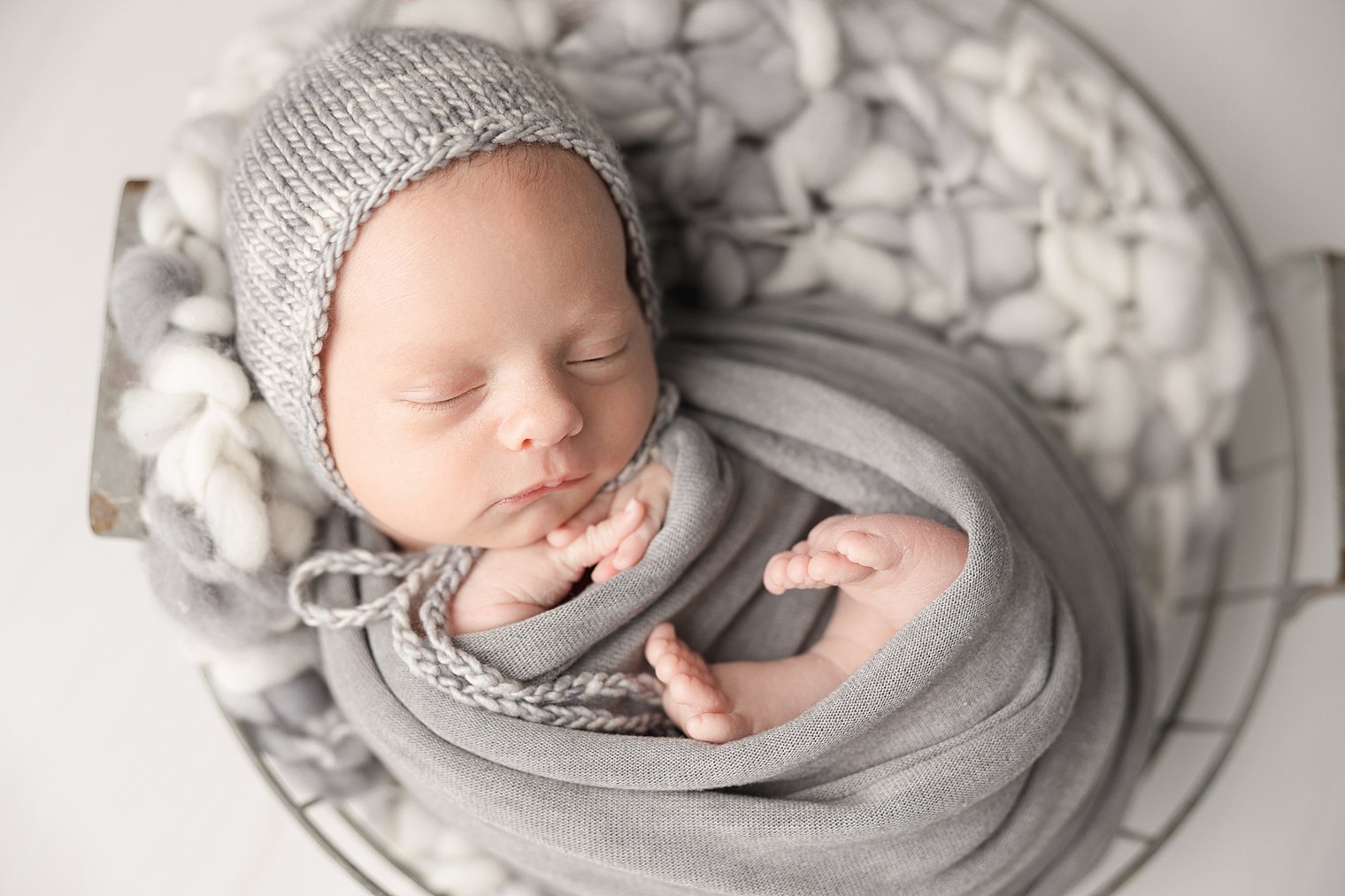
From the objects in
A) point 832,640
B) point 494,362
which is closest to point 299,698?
point 494,362

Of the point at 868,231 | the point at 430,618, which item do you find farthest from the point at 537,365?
the point at 868,231

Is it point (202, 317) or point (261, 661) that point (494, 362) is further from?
point (261, 661)

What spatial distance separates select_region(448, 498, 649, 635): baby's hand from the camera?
40.9 inches

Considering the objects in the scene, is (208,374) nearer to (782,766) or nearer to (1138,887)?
(782,766)

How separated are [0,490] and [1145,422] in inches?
63.0

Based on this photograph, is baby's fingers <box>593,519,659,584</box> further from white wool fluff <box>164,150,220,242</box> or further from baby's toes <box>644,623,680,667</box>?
white wool fluff <box>164,150,220,242</box>

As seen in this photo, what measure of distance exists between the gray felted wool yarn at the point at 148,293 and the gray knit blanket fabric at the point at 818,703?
264 millimetres

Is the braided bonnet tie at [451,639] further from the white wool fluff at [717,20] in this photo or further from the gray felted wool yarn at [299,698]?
the white wool fluff at [717,20]

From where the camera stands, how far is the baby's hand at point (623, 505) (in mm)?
1039

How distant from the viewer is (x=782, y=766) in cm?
95

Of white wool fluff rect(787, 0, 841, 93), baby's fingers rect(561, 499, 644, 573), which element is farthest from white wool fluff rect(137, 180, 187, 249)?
white wool fluff rect(787, 0, 841, 93)

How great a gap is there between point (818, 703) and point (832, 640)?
133 mm

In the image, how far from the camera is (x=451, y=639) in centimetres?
99

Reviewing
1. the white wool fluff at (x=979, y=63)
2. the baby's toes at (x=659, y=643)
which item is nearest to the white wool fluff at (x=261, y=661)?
the baby's toes at (x=659, y=643)
